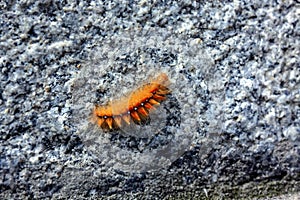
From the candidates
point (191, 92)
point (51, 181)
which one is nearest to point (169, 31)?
point (191, 92)

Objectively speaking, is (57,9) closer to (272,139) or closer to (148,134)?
(148,134)

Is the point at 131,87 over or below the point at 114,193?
over

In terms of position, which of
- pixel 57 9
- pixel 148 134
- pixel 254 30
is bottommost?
pixel 148 134
